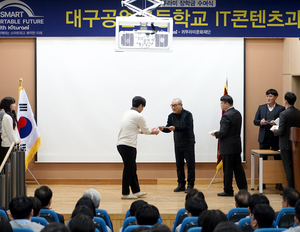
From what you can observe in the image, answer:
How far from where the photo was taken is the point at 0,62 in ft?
23.3

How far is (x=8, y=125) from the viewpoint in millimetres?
6066

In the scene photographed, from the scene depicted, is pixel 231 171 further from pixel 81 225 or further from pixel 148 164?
pixel 81 225

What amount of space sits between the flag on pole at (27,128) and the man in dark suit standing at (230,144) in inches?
117

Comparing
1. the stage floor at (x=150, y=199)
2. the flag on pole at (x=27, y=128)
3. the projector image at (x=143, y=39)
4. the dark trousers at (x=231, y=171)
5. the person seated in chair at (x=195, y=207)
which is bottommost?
the stage floor at (x=150, y=199)

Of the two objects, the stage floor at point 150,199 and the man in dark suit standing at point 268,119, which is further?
the man in dark suit standing at point 268,119

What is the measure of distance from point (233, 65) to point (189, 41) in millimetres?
908

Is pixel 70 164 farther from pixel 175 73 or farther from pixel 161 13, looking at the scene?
pixel 161 13

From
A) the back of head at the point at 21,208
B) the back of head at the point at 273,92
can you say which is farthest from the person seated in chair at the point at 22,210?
the back of head at the point at 273,92

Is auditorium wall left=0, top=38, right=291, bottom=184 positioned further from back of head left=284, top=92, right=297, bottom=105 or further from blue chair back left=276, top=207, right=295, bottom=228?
blue chair back left=276, top=207, right=295, bottom=228

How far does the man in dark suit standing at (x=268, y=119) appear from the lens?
657cm

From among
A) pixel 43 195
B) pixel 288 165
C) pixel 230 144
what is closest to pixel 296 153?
pixel 288 165

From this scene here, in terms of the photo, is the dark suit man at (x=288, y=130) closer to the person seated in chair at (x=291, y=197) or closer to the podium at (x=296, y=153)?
the podium at (x=296, y=153)

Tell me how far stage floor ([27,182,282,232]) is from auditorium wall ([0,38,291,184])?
0.89 ft

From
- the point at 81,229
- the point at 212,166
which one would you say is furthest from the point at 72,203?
the point at 81,229
